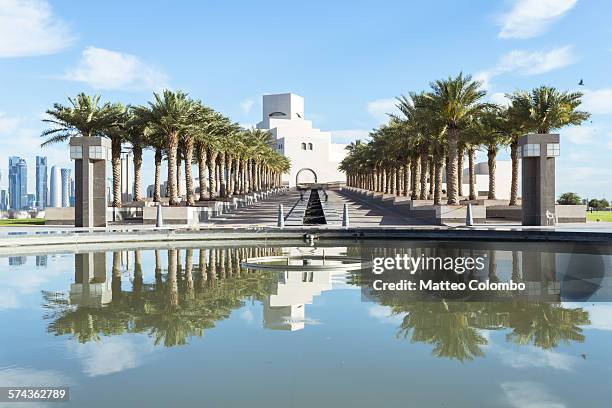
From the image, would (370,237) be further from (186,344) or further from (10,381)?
(10,381)

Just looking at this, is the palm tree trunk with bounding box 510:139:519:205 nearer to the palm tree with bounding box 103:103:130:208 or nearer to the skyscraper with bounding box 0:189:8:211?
the palm tree with bounding box 103:103:130:208

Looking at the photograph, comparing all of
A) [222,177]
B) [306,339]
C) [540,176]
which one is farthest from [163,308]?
[222,177]

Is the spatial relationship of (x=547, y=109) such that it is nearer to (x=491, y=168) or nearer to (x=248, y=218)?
(x=491, y=168)

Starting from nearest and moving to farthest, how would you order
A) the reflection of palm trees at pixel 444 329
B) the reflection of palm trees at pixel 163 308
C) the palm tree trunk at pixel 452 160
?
the reflection of palm trees at pixel 444 329 → the reflection of palm trees at pixel 163 308 → the palm tree trunk at pixel 452 160

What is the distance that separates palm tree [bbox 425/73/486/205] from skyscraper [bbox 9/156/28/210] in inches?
6298

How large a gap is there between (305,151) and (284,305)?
4292 inches

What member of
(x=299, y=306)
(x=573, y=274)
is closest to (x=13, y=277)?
(x=299, y=306)

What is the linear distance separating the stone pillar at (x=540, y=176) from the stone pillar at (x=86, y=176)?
1917cm

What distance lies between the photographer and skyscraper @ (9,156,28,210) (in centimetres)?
16488

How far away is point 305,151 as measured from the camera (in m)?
116

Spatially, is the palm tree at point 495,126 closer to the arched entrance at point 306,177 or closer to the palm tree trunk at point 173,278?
the palm tree trunk at point 173,278

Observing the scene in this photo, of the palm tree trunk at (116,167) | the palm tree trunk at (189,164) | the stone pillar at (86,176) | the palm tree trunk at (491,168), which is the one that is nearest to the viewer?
the stone pillar at (86,176)

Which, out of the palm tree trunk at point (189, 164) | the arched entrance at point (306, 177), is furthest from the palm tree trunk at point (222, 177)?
the arched entrance at point (306, 177)

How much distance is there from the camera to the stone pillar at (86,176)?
25.0 meters
